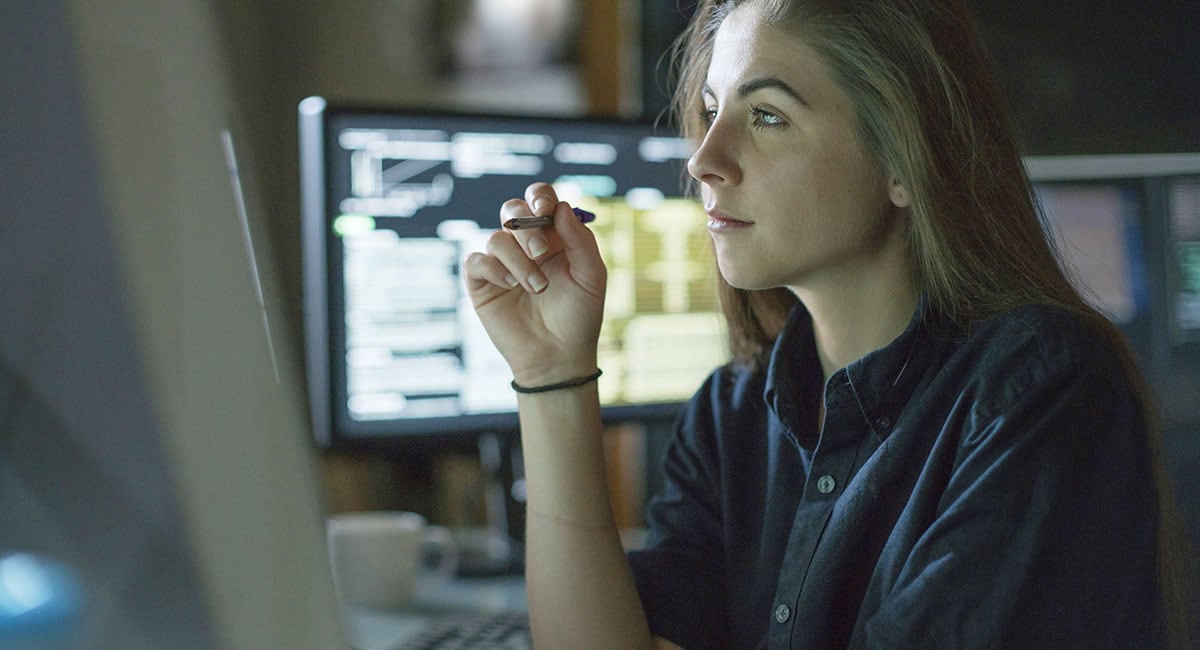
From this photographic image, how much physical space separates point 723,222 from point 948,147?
18cm

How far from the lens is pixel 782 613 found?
863mm

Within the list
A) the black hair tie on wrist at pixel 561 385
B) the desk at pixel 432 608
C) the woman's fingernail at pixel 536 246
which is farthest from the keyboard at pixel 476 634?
the woman's fingernail at pixel 536 246

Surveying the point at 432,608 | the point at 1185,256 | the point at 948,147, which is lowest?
the point at 432,608

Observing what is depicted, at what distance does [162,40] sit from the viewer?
0.30 metres

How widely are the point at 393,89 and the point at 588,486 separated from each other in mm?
1834

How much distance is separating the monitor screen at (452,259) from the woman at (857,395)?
1.30 ft

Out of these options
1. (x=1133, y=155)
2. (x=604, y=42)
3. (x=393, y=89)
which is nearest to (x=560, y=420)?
(x=1133, y=155)

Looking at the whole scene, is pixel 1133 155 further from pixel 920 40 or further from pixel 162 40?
pixel 162 40

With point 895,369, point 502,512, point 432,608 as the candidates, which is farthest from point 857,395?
point 502,512

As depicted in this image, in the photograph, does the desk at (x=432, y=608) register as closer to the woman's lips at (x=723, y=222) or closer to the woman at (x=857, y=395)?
the woman at (x=857, y=395)

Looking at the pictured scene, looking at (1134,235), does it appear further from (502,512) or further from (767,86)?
(502,512)

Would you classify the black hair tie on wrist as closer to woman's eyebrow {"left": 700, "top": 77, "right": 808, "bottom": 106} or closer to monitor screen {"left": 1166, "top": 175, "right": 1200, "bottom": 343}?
woman's eyebrow {"left": 700, "top": 77, "right": 808, "bottom": 106}

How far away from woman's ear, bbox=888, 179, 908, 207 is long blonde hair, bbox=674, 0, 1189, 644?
0.01 metres

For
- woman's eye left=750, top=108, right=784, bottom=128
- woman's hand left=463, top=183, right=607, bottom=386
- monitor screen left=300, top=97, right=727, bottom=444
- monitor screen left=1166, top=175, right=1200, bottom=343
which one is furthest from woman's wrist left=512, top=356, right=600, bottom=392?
monitor screen left=1166, top=175, right=1200, bottom=343
